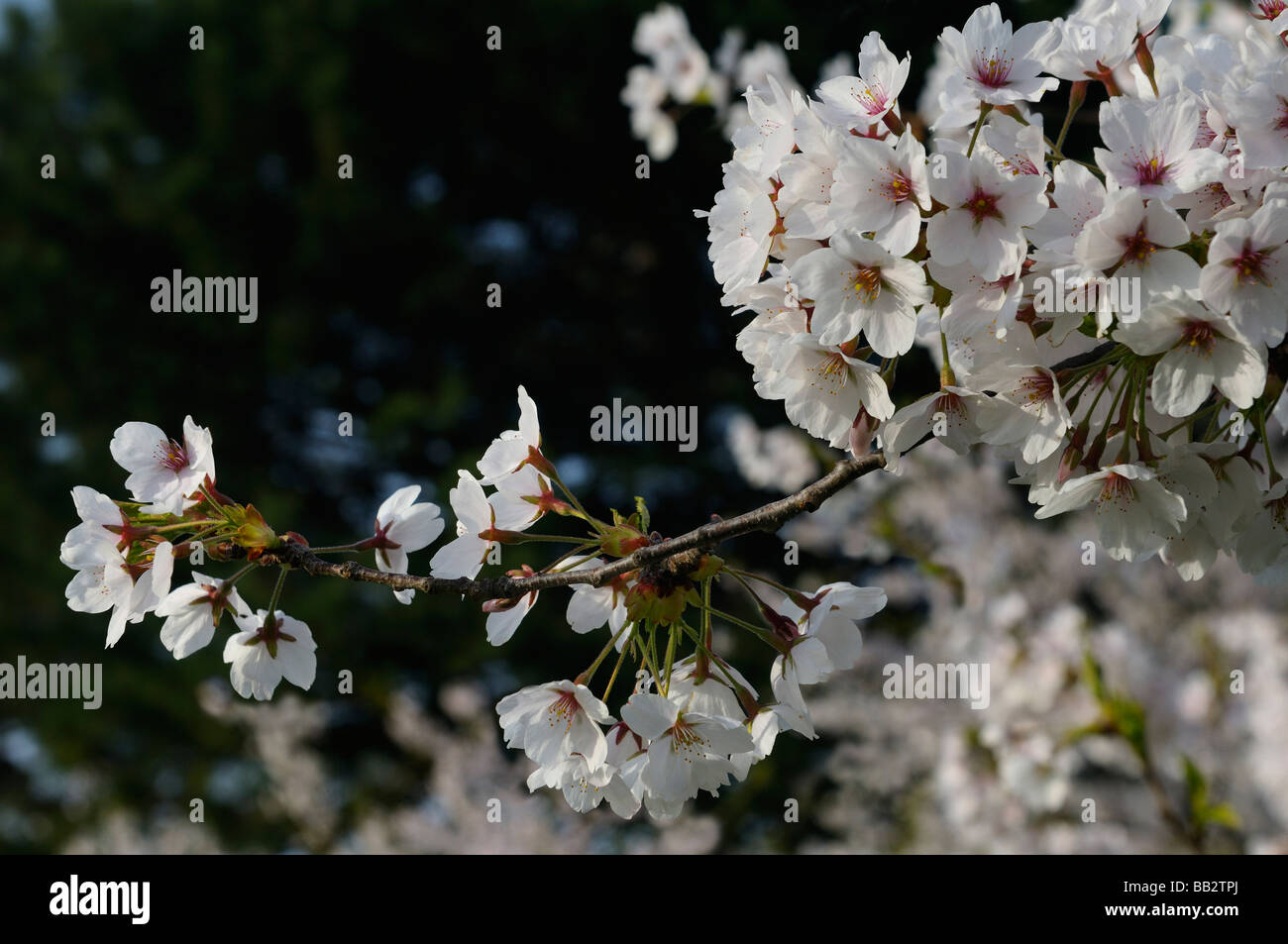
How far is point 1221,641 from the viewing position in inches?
112

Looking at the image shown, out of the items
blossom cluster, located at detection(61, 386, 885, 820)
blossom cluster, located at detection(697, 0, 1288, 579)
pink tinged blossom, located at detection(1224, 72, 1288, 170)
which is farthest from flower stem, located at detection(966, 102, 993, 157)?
blossom cluster, located at detection(61, 386, 885, 820)

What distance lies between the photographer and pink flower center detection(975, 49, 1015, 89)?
0.57m

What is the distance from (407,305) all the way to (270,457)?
1.23 m

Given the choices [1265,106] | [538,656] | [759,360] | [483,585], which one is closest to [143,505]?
[483,585]

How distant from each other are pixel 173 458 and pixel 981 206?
1.58 ft

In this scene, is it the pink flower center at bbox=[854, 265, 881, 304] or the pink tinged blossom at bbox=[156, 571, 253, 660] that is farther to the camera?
the pink tinged blossom at bbox=[156, 571, 253, 660]

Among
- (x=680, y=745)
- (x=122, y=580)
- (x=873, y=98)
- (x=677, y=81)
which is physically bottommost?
(x=680, y=745)

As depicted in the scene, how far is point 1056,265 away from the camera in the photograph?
51 cm

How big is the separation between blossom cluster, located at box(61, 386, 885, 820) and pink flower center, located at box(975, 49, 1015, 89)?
0.96 feet

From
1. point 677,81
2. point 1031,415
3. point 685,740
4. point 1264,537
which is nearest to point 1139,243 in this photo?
point 1031,415

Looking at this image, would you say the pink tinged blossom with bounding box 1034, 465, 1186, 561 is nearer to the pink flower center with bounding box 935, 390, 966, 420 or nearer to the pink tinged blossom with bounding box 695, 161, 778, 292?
the pink flower center with bounding box 935, 390, 966, 420

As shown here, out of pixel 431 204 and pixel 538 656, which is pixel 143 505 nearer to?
pixel 538 656

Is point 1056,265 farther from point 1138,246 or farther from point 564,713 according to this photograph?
point 564,713

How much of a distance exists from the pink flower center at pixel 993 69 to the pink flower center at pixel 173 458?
0.50 meters
